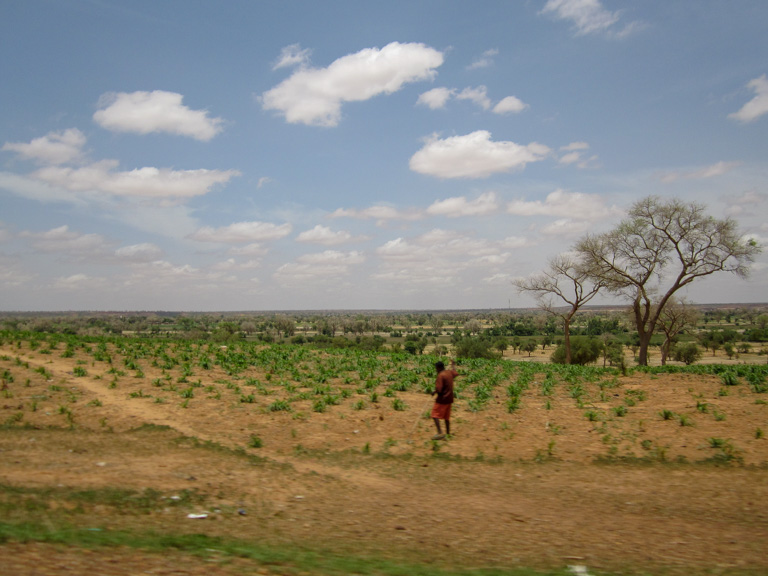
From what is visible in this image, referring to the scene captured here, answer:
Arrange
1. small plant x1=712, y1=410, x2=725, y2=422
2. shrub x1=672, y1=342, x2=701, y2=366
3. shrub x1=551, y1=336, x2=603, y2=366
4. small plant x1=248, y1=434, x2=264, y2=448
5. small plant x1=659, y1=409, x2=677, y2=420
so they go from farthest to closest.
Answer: shrub x1=672, y1=342, x2=701, y2=366, shrub x1=551, y1=336, x2=603, y2=366, small plant x1=659, y1=409, x2=677, y2=420, small plant x1=712, y1=410, x2=725, y2=422, small plant x1=248, y1=434, x2=264, y2=448

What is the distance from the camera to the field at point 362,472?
5.89 metres

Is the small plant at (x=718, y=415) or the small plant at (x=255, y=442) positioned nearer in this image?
the small plant at (x=255, y=442)

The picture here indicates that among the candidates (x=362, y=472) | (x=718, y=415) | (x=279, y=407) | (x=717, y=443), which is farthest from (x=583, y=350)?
(x=362, y=472)

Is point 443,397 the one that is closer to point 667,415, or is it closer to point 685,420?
point 667,415

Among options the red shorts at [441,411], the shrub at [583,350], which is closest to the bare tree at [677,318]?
the shrub at [583,350]

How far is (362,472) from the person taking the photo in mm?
10133

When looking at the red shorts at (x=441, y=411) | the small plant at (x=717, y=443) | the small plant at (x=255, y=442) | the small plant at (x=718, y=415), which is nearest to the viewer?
the small plant at (x=255, y=442)

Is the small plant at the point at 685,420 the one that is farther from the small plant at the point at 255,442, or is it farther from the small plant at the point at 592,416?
the small plant at the point at 255,442

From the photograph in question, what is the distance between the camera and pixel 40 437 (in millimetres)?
10969

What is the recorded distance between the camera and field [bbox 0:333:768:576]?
589cm

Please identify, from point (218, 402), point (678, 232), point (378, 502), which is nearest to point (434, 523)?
point (378, 502)

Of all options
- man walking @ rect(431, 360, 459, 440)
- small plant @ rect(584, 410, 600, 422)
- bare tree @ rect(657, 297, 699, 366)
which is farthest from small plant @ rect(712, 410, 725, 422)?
bare tree @ rect(657, 297, 699, 366)

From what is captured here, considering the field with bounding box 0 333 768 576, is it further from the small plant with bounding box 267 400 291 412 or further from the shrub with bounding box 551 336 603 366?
the shrub with bounding box 551 336 603 366

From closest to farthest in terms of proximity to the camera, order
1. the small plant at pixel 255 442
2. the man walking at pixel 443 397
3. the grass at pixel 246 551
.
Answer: the grass at pixel 246 551 < the small plant at pixel 255 442 < the man walking at pixel 443 397
